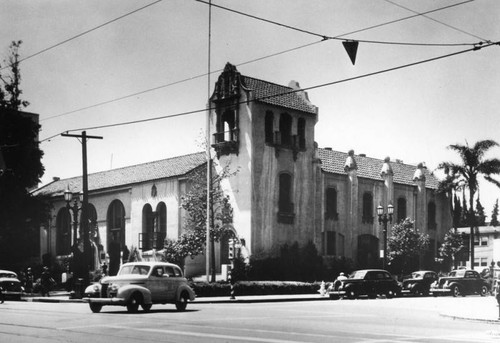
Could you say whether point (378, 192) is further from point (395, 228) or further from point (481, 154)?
point (481, 154)

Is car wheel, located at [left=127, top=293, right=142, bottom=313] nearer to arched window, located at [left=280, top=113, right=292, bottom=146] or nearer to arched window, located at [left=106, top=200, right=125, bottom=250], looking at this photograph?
arched window, located at [left=280, top=113, right=292, bottom=146]

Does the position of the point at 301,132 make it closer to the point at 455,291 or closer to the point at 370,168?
the point at 370,168

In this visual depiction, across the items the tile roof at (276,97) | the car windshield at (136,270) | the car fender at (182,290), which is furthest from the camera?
the tile roof at (276,97)

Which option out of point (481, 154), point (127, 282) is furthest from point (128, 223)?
point (127, 282)

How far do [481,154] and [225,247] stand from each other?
2016 cm

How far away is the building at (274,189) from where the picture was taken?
4594 centimetres

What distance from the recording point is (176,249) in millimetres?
45781

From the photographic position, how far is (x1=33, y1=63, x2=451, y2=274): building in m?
45.9

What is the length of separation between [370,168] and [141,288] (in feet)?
119

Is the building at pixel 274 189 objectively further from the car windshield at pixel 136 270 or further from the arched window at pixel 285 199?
the car windshield at pixel 136 270

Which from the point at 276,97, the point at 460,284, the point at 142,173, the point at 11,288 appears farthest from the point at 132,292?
the point at 142,173

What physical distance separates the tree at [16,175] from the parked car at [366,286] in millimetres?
24793

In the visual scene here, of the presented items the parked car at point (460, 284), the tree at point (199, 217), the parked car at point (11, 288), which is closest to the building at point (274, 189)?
the tree at point (199, 217)

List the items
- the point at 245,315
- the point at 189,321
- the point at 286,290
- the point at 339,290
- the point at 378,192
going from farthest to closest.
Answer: the point at 378,192
the point at 286,290
the point at 339,290
the point at 245,315
the point at 189,321
